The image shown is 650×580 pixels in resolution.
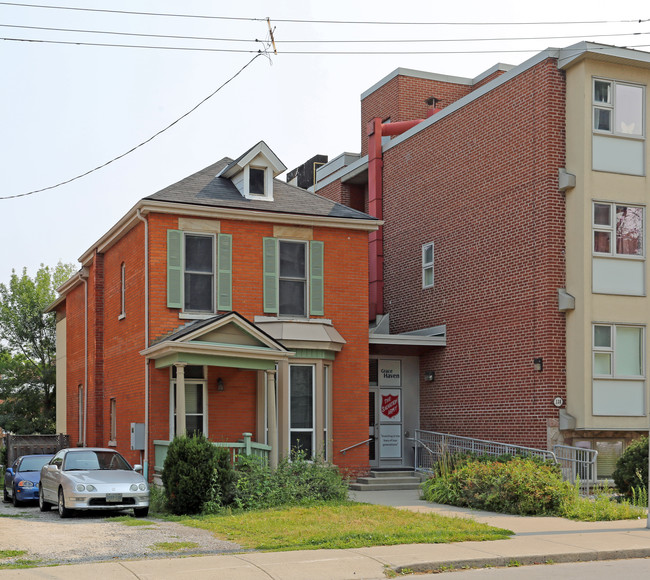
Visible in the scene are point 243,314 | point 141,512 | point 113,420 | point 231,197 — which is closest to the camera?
point 141,512

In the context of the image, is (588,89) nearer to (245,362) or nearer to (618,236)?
(618,236)

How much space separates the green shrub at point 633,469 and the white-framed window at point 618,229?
16.5 ft

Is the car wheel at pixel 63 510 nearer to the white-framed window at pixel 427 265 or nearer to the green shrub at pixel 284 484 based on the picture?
the green shrub at pixel 284 484

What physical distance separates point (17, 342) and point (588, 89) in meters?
36.1

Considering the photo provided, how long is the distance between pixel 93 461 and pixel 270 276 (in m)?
6.71

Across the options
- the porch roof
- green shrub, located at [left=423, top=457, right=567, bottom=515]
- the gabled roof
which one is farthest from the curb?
the gabled roof

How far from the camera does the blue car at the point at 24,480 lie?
20.7 meters

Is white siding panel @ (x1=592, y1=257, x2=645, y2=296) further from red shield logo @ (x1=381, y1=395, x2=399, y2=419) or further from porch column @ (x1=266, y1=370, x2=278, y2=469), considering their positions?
porch column @ (x1=266, y1=370, x2=278, y2=469)

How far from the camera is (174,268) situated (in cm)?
2152

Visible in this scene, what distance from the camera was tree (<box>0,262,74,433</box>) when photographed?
43.8 m

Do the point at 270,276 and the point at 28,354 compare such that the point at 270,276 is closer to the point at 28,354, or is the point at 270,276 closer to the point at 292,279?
the point at 292,279

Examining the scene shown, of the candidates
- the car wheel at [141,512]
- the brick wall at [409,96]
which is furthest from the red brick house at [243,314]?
the brick wall at [409,96]

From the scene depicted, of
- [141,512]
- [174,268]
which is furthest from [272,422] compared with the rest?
[174,268]

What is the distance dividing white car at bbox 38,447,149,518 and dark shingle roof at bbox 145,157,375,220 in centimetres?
646
